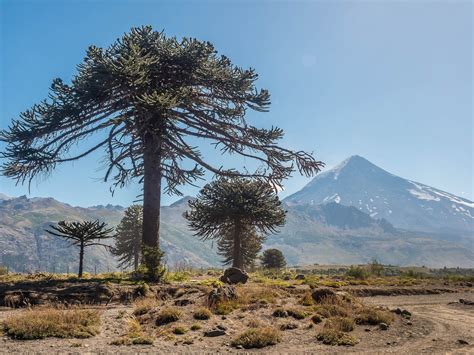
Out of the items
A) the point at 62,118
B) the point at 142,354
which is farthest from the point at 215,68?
the point at 142,354

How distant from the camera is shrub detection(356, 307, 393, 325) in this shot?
13148 millimetres

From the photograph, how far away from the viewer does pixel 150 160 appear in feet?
69.8

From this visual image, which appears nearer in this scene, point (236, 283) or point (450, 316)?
point (450, 316)

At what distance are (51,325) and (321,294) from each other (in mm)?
10287

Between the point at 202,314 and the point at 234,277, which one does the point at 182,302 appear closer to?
the point at 202,314

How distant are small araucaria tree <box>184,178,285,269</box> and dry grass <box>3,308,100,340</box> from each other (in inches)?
785

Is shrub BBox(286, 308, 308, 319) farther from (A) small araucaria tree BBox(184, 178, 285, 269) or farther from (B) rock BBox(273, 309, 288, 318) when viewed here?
(A) small araucaria tree BBox(184, 178, 285, 269)

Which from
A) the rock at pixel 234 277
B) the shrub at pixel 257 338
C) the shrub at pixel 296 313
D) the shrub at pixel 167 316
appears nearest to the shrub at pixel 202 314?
the shrub at pixel 167 316

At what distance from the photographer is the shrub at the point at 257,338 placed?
10594 mm

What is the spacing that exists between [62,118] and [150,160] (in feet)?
15.5

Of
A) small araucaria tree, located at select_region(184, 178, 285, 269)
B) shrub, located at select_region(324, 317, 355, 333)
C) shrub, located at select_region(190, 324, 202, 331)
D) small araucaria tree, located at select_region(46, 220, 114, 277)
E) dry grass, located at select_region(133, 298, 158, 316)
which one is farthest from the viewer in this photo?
small araucaria tree, located at select_region(184, 178, 285, 269)

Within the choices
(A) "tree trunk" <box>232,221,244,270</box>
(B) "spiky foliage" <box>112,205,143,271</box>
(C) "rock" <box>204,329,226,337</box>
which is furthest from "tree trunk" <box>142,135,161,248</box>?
(B) "spiky foliage" <box>112,205,143,271</box>

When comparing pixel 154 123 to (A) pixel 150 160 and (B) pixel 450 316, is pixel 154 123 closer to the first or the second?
(A) pixel 150 160

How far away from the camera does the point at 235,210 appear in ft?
100
